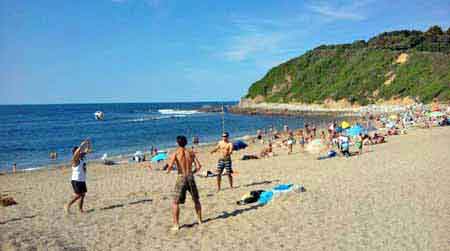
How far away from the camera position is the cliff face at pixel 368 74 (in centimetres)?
5781

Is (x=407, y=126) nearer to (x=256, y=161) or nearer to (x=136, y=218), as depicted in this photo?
(x=256, y=161)

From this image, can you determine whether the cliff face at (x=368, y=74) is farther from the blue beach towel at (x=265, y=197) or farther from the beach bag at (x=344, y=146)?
the blue beach towel at (x=265, y=197)

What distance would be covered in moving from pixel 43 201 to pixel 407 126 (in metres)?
27.3

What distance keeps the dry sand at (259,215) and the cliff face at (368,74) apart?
147ft

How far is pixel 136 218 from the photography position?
8.09m

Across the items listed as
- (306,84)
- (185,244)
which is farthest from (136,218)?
(306,84)

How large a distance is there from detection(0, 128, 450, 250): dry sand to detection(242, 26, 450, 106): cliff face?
147 feet

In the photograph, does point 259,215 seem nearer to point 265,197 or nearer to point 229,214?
point 229,214

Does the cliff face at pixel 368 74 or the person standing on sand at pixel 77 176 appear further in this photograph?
the cliff face at pixel 368 74

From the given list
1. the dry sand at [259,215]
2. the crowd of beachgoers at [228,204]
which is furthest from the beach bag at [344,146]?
the dry sand at [259,215]

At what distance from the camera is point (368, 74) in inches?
2625

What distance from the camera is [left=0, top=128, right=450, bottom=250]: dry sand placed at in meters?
6.51

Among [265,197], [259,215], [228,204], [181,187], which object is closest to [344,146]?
[265,197]

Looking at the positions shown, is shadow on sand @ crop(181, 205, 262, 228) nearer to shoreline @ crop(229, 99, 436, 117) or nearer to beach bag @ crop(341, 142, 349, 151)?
beach bag @ crop(341, 142, 349, 151)
